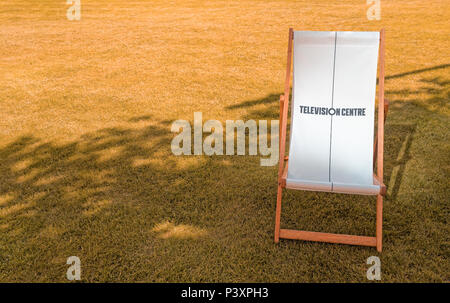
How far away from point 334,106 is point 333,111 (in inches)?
1.8

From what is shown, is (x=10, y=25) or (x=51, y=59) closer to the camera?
(x=51, y=59)

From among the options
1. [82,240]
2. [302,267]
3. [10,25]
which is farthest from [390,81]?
[10,25]

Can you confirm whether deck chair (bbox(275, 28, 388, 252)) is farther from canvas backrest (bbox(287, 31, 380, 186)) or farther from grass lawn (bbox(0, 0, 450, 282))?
grass lawn (bbox(0, 0, 450, 282))

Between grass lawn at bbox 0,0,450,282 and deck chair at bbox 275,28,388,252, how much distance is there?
18.2 inches

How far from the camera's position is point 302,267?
3016mm

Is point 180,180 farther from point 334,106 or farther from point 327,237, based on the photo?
point 334,106

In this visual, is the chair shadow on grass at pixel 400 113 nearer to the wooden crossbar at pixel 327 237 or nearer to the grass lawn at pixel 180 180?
the grass lawn at pixel 180 180

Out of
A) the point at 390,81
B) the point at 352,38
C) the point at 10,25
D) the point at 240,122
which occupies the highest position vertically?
the point at 10,25

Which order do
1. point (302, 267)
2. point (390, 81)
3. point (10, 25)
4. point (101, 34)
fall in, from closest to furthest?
point (302, 267) → point (390, 81) → point (101, 34) → point (10, 25)

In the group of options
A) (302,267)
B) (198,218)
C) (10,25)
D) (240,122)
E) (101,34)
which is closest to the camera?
(302,267)

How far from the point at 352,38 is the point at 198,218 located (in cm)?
215

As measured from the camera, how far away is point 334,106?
341 cm

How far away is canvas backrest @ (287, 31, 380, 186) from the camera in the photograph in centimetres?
333

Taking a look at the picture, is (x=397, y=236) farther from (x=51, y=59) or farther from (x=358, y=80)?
(x=51, y=59)
